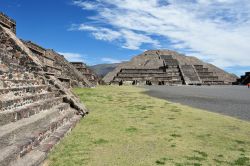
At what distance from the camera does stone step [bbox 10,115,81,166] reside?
4.69 m

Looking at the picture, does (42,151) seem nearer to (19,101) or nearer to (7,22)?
(19,101)

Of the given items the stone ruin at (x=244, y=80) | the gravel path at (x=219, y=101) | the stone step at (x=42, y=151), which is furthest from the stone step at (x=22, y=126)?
the stone ruin at (x=244, y=80)

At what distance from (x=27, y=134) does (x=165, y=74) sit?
6637 centimetres

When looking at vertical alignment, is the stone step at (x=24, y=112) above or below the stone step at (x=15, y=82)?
below

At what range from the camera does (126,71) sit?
240ft

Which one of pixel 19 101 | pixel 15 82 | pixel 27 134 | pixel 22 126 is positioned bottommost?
pixel 27 134

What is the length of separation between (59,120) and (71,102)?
8.56ft

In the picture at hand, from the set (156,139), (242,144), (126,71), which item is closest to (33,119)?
(156,139)

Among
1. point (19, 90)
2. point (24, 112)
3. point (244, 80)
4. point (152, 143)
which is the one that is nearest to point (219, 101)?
point (152, 143)

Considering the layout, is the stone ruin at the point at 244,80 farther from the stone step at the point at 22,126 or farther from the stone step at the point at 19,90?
the stone step at the point at 22,126

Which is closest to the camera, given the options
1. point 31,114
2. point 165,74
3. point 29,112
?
point 29,112

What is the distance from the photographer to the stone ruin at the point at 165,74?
68312mm

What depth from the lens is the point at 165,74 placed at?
71000 millimetres

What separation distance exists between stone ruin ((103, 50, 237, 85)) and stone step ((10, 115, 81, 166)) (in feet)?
186
